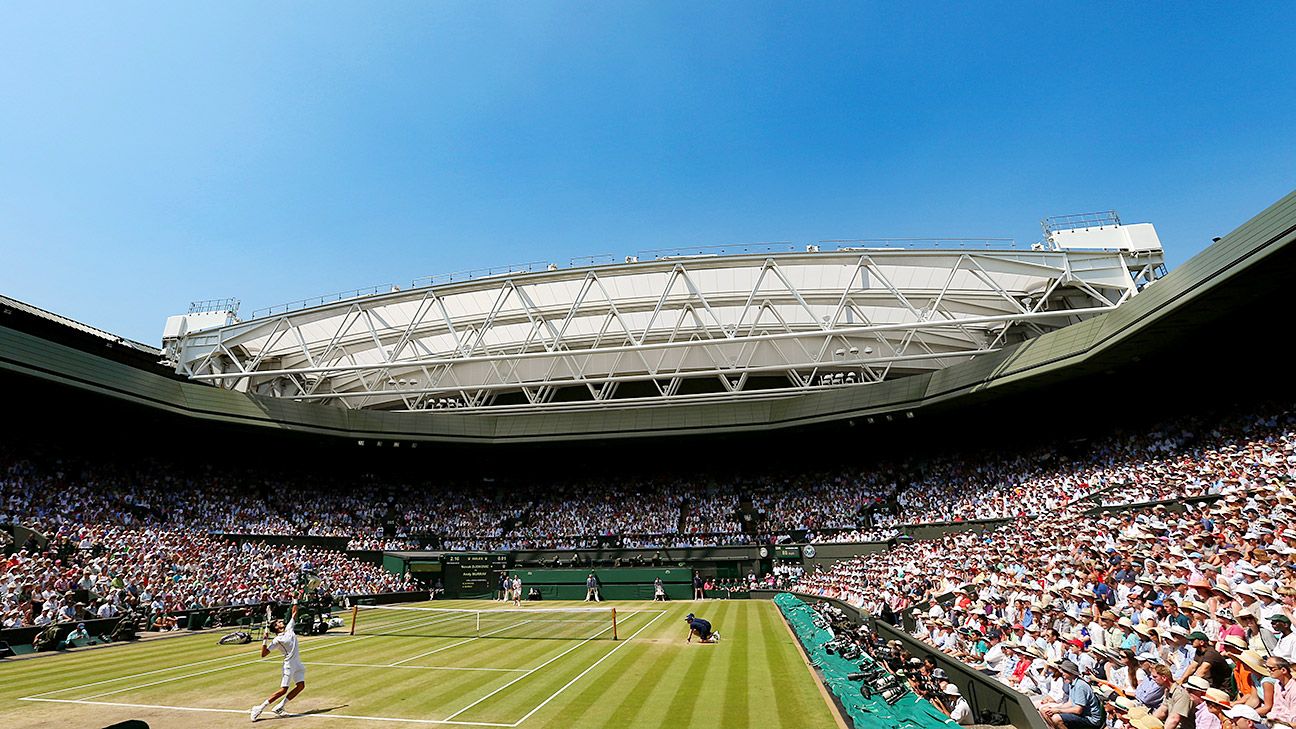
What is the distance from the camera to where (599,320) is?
145 ft

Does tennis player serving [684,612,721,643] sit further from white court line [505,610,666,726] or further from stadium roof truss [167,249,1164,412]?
stadium roof truss [167,249,1164,412]

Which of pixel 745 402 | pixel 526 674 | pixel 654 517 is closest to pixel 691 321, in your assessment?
pixel 745 402

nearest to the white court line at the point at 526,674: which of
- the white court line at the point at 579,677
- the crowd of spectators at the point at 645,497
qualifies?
the white court line at the point at 579,677

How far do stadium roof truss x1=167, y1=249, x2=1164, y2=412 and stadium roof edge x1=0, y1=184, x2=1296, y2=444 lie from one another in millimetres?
1675

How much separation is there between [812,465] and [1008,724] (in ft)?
135

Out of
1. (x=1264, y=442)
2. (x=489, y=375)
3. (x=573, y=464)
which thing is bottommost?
(x=1264, y=442)

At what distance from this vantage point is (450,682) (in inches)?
619

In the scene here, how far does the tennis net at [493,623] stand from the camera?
24641 millimetres

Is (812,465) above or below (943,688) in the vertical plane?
above

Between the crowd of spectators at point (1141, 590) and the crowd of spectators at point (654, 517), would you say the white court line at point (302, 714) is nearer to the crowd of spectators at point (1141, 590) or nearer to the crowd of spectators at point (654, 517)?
the crowd of spectators at point (1141, 590)

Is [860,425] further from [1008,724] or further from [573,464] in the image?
[1008,724]

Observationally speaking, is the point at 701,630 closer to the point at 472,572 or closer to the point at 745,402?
the point at 745,402

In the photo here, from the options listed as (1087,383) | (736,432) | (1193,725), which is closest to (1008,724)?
(1193,725)

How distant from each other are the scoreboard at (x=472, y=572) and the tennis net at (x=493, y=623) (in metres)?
7.53
